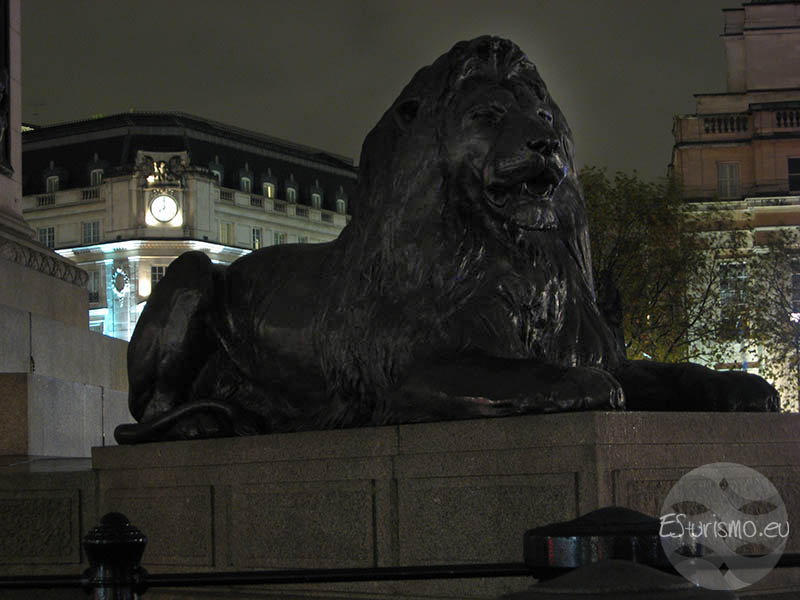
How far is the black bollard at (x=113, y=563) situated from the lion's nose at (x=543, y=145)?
2.72m

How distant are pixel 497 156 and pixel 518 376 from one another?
1.08 metres

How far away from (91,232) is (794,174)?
51817 mm

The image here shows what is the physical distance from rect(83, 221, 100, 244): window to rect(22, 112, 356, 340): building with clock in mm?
66

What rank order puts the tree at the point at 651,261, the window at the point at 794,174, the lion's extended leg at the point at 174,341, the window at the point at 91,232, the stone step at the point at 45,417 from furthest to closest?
the window at the point at 91,232 < the window at the point at 794,174 < the tree at the point at 651,261 < the stone step at the point at 45,417 < the lion's extended leg at the point at 174,341

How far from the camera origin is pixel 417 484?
19.3 feet

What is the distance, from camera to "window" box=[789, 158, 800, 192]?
57.4 meters

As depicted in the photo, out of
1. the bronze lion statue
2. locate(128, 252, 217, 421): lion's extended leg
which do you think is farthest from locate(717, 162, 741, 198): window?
the bronze lion statue

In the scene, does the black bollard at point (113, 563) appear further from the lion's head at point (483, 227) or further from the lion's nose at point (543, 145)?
the lion's nose at point (543, 145)

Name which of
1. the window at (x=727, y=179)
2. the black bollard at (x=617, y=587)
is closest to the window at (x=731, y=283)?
the window at (x=727, y=179)

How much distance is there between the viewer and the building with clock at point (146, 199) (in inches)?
3632

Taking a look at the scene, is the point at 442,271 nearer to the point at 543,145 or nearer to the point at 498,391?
the point at 543,145

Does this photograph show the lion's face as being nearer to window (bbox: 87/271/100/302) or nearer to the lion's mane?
the lion's mane

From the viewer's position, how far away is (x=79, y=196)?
311 ft

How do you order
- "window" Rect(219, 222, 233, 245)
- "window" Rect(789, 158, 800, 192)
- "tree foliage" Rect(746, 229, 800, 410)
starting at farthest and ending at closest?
"window" Rect(219, 222, 233, 245), "window" Rect(789, 158, 800, 192), "tree foliage" Rect(746, 229, 800, 410)
